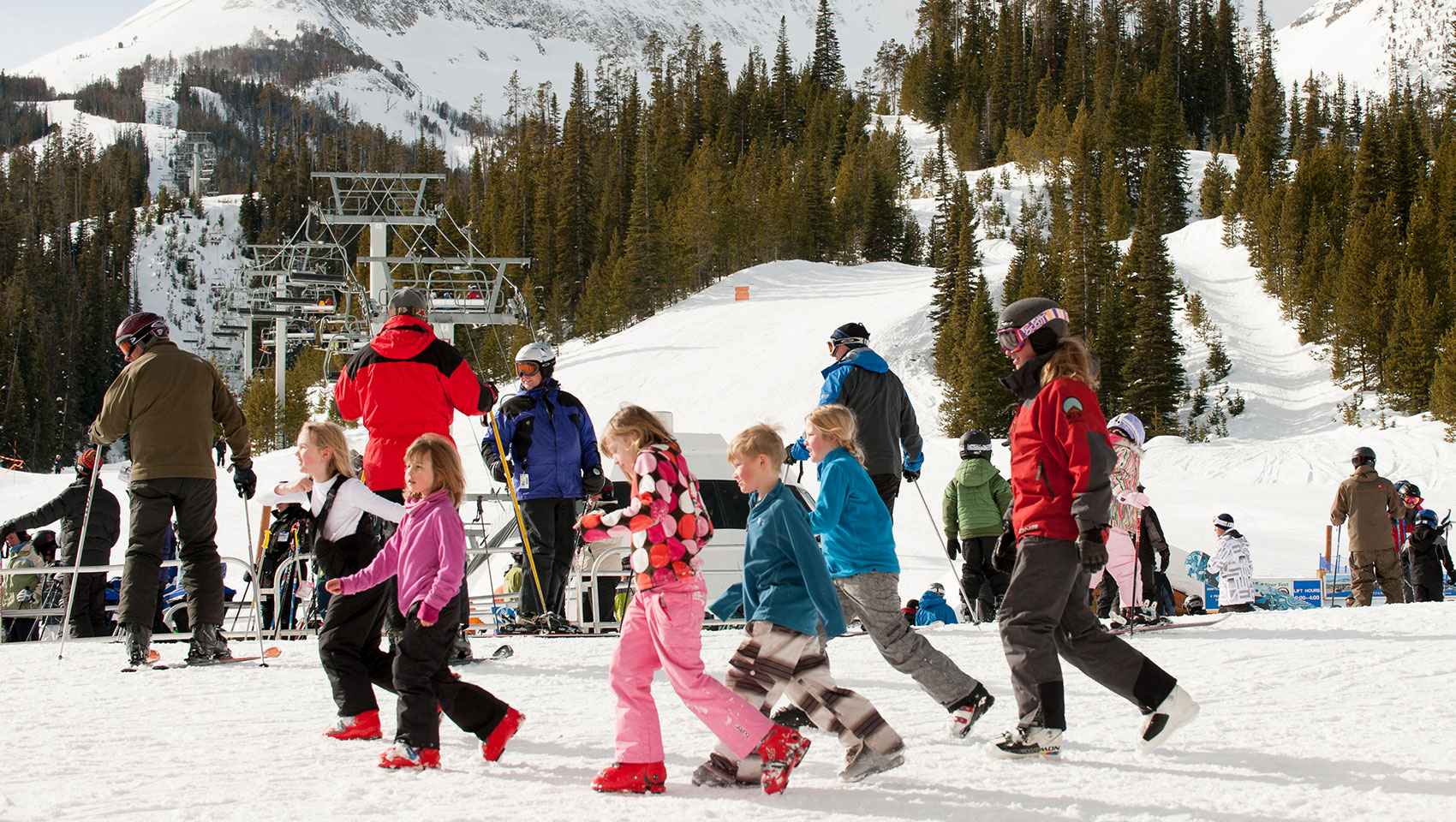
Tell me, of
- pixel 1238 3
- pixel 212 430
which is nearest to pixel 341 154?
pixel 1238 3

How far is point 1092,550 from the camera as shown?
3.28 m

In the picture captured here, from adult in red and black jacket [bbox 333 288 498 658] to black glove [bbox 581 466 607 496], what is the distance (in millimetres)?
1151

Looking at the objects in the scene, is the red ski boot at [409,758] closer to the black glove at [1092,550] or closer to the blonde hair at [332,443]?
the blonde hair at [332,443]

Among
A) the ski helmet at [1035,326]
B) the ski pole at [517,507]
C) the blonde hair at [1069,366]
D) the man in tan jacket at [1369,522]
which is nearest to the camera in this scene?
the blonde hair at [1069,366]

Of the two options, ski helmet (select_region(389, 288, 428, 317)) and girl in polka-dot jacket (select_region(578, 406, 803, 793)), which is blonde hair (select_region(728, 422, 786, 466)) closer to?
girl in polka-dot jacket (select_region(578, 406, 803, 793))

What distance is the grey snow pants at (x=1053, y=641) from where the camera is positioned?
349 cm

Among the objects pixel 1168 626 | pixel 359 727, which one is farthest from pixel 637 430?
pixel 1168 626

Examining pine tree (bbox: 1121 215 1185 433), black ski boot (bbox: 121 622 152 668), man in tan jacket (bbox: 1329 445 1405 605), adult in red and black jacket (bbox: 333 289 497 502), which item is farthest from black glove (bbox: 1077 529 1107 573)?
pine tree (bbox: 1121 215 1185 433)

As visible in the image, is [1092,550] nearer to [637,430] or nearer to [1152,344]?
[637,430]

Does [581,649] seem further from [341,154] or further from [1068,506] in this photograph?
[341,154]

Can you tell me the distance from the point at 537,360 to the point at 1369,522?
24.4ft

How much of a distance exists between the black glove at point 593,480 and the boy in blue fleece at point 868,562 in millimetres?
2722

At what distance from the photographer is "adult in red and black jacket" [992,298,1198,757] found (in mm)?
3473

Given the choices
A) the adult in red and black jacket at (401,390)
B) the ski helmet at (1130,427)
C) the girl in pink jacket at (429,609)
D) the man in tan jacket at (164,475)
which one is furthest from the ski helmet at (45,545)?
the ski helmet at (1130,427)
